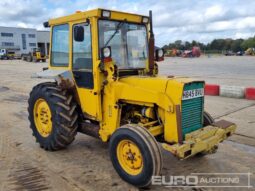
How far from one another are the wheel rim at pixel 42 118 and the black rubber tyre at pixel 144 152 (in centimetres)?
191

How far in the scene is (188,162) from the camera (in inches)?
209

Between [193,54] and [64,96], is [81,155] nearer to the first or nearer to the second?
[64,96]

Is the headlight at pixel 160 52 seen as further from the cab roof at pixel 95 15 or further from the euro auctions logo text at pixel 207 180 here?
the euro auctions logo text at pixel 207 180

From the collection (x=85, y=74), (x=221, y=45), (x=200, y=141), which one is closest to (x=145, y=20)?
(x=85, y=74)

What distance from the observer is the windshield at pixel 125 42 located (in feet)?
16.9

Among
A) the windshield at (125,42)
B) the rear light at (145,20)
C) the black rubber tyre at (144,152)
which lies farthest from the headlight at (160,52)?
the black rubber tyre at (144,152)

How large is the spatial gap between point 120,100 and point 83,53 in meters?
1.02

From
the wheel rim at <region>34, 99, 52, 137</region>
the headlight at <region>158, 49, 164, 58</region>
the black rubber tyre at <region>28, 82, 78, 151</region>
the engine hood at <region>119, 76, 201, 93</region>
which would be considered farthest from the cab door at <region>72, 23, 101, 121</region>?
the headlight at <region>158, 49, 164, 58</region>

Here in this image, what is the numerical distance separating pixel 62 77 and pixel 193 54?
6108 centimetres

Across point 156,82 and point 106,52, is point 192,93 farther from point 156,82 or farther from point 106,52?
point 106,52

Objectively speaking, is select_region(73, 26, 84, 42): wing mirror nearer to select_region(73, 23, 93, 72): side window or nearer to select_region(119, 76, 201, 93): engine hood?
select_region(73, 23, 93, 72): side window

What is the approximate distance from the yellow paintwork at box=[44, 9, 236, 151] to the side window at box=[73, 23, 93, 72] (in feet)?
0.36

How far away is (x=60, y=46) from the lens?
5.84 metres

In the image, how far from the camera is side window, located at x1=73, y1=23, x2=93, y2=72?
5.16m
